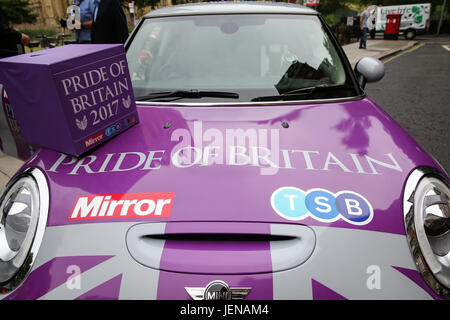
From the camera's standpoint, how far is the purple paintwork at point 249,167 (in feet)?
4.13

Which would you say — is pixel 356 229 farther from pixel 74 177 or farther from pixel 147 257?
pixel 74 177

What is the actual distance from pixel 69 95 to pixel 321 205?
3.71 ft

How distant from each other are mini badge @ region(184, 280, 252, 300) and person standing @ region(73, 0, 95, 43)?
395 cm

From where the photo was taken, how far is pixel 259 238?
1.17 metres

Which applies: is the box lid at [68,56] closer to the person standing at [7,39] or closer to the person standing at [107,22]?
the person standing at [107,22]

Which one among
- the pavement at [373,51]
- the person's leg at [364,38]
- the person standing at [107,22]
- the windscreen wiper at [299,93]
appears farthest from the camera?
the person's leg at [364,38]

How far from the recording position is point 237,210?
4.01ft

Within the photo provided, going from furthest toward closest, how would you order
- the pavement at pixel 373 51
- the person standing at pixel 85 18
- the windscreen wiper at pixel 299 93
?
the pavement at pixel 373 51 < the person standing at pixel 85 18 < the windscreen wiper at pixel 299 93

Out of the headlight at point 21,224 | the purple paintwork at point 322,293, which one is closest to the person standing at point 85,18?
the headlight at point 21,224

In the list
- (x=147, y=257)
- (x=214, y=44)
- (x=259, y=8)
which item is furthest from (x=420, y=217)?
(x=259, y=8)

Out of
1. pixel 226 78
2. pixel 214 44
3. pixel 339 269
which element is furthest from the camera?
pixel 214 44

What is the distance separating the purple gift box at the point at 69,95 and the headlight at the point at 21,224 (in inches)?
8.8

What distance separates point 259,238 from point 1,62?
1.36 metres

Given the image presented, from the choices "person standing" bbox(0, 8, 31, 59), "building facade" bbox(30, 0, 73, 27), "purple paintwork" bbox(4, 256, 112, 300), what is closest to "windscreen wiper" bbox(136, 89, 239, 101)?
"purple paintwork" bbox(4, 256, 112, 300)
